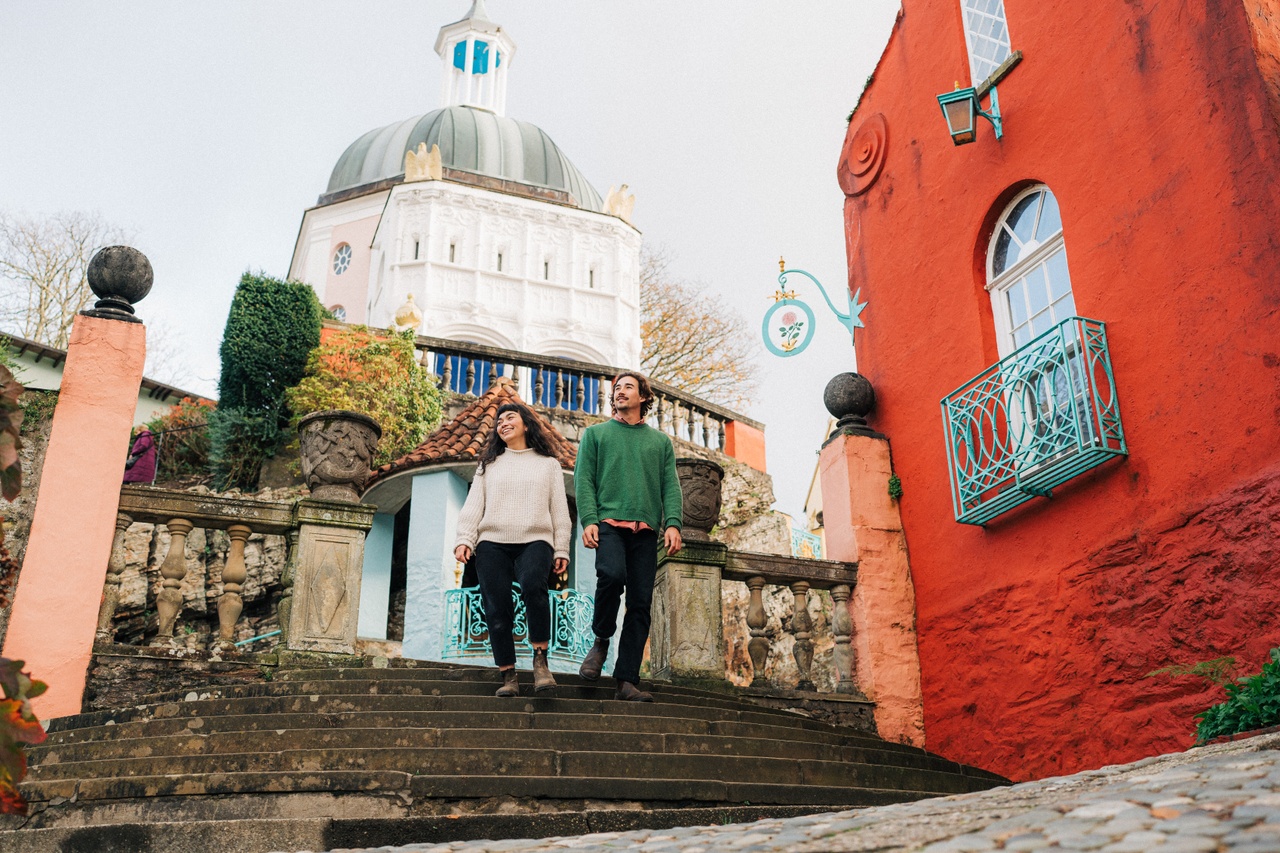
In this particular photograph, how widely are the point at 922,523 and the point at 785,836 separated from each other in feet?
18.3

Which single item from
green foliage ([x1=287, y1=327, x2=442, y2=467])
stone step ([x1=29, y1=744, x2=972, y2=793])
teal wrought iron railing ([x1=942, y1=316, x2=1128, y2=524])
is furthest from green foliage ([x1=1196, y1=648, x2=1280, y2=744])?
green foliage ([x1=287, y1=327, x2=442, y2=467])

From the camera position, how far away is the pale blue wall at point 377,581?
12625mm

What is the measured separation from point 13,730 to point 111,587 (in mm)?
5413

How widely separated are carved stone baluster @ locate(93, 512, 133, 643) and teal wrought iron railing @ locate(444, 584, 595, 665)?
15.9 ft

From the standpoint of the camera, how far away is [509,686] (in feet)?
20.7

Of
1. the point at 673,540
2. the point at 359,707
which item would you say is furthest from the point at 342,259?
the point at 359,707

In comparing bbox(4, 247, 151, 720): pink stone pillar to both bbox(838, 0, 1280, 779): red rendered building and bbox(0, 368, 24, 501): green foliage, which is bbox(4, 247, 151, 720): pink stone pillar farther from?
bbox(838, 0, 1280, 779): red rendered building

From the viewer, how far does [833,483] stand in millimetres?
9258

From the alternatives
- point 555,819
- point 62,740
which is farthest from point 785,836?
point 62,740

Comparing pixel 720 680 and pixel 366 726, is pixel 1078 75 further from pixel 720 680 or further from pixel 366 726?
pixel 366 726

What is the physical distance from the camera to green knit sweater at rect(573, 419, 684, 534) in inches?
263

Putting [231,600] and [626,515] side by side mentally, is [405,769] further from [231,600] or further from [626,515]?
[231,600]

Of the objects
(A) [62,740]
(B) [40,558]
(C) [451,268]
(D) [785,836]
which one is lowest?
(D) [785,836]

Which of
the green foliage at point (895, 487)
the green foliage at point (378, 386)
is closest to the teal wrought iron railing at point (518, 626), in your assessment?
the green foliage at point (895, 487)
